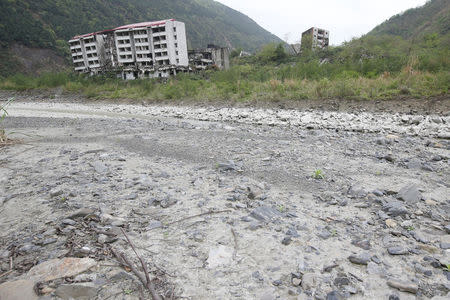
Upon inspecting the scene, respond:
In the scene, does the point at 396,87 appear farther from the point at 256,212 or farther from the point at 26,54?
the point at 26,54

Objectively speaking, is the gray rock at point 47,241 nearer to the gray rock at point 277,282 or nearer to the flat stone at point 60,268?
the flat stone at point 60,268


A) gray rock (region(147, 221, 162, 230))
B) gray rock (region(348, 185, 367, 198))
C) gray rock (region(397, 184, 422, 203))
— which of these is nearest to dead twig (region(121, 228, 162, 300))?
gray rock (region(147, 221, 162, 230))

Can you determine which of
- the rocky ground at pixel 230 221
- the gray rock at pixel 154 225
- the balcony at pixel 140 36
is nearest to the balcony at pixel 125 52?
the balcony at pixel 140 36

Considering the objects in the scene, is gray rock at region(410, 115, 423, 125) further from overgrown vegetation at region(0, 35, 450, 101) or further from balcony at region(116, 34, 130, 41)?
balcony at region(116, 34, 130, 41)

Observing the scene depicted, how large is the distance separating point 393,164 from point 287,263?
333 cm

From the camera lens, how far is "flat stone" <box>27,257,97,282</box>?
1653 millimetres

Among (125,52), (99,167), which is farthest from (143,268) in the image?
(125,52)

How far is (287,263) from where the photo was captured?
1898 mm

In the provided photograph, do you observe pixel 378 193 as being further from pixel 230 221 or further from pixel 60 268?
pixel 60 268

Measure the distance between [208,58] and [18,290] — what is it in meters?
49.6

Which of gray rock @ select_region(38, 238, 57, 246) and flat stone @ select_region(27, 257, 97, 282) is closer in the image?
flat stone @ select_region(27, 257, 97, 282)

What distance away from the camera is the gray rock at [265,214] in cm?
248

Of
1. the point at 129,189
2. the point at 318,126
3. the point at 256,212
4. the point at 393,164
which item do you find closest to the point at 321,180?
the point at 256,212

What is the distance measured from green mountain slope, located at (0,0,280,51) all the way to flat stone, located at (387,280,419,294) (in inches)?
2867
